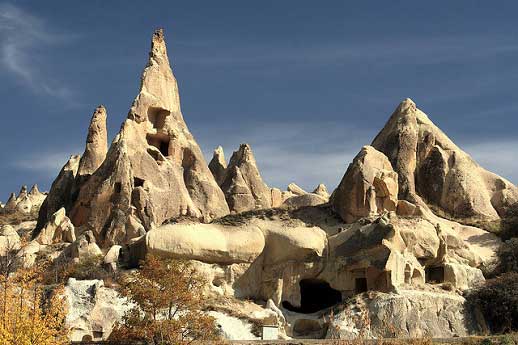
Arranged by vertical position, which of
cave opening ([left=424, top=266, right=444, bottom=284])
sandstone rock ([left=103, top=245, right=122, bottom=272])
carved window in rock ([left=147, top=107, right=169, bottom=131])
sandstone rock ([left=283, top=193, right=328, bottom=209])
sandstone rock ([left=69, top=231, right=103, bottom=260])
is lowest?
cave opening ([left=424, top=266, right=444, bottom=284])

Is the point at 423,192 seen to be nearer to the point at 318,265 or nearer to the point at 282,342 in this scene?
the point at 318,265

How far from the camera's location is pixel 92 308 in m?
32.9

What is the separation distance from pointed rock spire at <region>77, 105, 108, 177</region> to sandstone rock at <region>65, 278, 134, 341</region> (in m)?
20.1

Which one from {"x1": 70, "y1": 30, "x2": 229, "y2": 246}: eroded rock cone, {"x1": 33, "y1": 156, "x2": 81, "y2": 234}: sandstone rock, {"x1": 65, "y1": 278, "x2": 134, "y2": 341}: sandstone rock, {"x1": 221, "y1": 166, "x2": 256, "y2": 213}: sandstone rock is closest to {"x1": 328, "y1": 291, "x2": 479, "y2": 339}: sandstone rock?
{"x1": 65, "y1": 278, "x2": 134, "y2": 341}: sandstone rock

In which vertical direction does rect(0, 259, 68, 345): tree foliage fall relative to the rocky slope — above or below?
below

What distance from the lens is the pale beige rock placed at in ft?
117

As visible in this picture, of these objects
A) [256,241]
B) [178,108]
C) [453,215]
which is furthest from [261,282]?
[178,108]

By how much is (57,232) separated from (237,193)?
16.1 meters

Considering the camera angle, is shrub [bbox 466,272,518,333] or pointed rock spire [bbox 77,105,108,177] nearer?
shrub [bbox 466,272,518,333]

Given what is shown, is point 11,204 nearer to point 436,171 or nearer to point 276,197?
point 276,197

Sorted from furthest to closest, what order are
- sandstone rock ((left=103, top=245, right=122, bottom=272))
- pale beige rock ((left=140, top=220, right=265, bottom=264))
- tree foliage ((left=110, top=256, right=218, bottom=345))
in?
1. sandstone rock ((left=103, top=245, right=122, bottom=272))
2. pale beige rock ((left=140, top=220, right=265, bottom=264))
3. tree foliage ((left=110, top=256, right=218, bottom=345))

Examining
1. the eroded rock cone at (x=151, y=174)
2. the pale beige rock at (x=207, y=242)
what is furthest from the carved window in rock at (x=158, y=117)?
the pale beige rock at (x=207, y=242)

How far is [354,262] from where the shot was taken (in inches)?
1448

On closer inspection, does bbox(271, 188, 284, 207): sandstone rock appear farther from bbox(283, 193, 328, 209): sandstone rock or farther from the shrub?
the shrub
